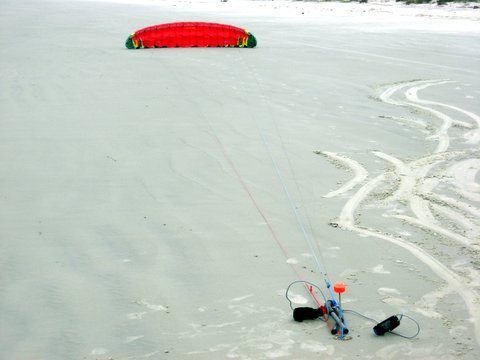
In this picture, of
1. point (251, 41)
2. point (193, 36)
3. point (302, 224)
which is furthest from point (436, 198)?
point (193, 36)

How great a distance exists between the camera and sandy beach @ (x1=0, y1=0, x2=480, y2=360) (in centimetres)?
356

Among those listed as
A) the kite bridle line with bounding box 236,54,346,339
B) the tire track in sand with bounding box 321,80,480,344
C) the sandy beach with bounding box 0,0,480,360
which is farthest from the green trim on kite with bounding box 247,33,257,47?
the tire track in sand with bounding box 321,80,480,344

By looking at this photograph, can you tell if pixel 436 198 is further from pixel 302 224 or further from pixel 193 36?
pixel 193 36

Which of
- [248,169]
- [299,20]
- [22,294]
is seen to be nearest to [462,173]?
[248,169]

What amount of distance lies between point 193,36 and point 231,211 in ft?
35.7

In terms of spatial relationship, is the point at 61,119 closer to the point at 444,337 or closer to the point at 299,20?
the point at 444,337

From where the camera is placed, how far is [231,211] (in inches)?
210

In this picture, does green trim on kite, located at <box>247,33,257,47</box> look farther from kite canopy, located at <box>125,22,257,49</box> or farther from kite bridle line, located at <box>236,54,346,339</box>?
kite bridle line, located at <box>236,54,346,339</box>

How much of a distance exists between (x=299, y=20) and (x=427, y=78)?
44.5ft

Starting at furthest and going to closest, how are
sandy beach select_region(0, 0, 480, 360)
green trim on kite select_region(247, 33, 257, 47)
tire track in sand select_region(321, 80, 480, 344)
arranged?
green trim on kite select_region(247, 33, 257, 47) < tire track in sand select_region(321, 80, 480, 344) < sandy beach select_region(0, 0, 480, 360)

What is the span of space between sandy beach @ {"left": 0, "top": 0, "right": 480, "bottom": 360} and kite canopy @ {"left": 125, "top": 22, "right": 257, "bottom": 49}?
3636mm

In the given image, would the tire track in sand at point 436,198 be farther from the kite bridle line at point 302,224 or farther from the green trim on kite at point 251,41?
the green trim on kite at point 251,41

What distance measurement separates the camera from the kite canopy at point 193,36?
15109mm

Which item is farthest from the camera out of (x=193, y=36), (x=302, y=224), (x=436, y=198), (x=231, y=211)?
(x=193, y=36)
